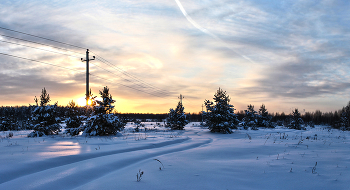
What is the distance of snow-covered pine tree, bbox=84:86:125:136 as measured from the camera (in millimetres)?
→ 16094

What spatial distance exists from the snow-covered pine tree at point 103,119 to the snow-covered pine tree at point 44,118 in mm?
3314

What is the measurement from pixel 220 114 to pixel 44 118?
16.1m

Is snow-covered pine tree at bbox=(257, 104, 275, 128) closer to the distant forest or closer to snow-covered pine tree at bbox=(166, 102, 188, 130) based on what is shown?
the distant forest

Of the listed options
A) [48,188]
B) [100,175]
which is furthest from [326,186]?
[48,188]

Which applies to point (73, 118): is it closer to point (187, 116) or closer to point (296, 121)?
point (187, 116)

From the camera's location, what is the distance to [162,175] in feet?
14.5

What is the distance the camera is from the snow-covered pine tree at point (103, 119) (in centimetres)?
1609

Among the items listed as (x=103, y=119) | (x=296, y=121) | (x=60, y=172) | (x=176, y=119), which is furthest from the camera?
(x=296, y=121)

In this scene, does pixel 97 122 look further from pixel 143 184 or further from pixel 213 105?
pixel 143 184

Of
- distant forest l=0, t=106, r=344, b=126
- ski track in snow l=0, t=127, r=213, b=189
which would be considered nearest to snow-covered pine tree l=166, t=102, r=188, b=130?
distant forest l=0, t=106, r=344, b=126

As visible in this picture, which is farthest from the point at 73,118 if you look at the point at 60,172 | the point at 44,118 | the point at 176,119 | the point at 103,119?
the point at 60,172

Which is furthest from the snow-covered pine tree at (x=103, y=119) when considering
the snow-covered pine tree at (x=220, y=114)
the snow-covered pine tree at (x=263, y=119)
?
the snow-covered pine tree at (x=263, y=119)

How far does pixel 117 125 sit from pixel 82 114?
4.47 meters

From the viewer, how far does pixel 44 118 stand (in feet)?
56.0
